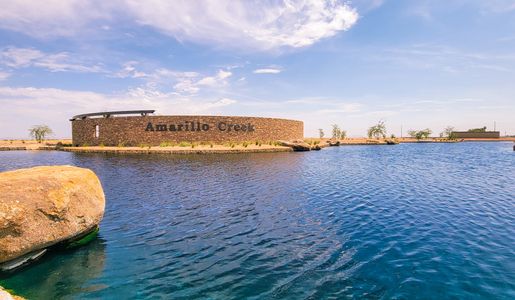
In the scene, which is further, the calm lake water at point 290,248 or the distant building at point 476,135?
the distant building at point 476,135

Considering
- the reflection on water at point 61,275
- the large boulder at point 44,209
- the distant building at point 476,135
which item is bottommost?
the reflection on water at point 61,275

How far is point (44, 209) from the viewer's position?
754 centimetres

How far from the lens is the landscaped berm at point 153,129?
53812mm

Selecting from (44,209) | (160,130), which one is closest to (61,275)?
(44,209)

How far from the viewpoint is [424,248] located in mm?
8789

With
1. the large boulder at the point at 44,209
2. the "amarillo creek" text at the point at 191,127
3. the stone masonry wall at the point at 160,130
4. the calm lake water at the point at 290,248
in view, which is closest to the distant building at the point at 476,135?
the stone masonry wall at the point at 160,130

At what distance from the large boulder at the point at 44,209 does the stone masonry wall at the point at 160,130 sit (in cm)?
4602

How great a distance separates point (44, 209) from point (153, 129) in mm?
48687

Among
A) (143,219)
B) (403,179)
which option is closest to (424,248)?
(143,219)

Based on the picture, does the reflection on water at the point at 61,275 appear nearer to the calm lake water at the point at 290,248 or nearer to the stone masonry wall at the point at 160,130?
the calm lake water at the point at 290,248

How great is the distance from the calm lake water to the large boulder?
0.66 metres

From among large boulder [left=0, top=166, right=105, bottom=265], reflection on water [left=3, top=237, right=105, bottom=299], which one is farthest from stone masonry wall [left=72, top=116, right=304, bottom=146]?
reflection on water [left=3, top=237, right=105, bottom=299]

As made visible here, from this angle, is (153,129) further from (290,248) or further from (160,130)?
(290,248)

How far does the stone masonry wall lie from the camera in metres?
53.8
